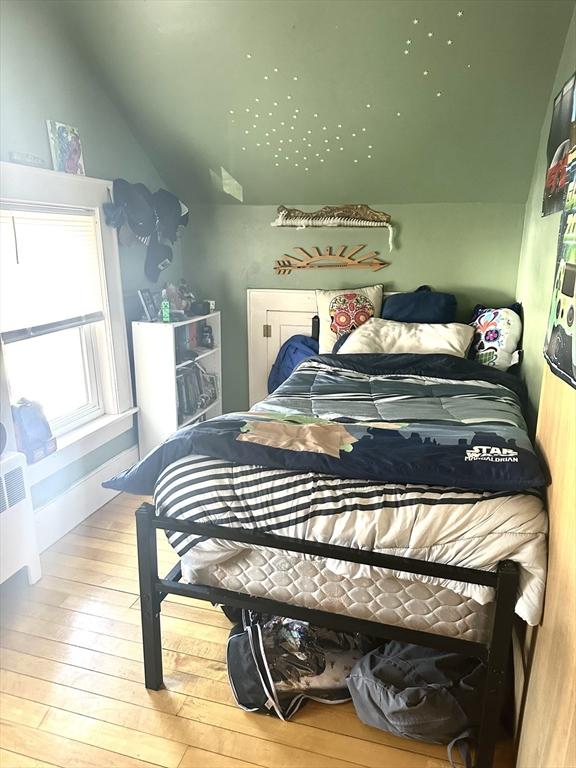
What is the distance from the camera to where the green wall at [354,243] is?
11.0ft

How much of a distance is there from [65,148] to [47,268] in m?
0.55

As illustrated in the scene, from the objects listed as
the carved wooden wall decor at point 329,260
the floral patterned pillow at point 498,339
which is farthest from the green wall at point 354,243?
the floral patterned pillow at point 498,339

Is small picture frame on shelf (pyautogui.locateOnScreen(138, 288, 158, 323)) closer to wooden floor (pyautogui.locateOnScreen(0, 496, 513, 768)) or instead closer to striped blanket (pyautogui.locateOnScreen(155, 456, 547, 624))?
wooden floor (pyautogui.locateOnScreen(0, 496, 513, 768))

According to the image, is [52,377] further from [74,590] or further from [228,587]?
→ [228,587]

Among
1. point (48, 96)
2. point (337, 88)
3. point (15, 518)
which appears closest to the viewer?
point (15, 518)

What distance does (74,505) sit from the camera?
267 cm

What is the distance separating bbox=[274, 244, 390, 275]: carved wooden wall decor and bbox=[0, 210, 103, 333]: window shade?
1326 mm

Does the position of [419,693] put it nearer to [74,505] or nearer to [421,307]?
[74,505]

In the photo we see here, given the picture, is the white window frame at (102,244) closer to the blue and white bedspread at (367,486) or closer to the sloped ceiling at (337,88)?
the sloped ceiling at (337,88)

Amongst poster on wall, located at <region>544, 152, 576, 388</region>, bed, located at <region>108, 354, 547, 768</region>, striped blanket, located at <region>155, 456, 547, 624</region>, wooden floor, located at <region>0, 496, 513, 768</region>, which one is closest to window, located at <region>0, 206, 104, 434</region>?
wooden floor, located at <region>0, 496, 513, 768</region>

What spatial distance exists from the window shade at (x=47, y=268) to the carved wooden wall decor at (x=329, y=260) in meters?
1.33

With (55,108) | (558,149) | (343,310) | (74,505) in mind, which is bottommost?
(74,505)

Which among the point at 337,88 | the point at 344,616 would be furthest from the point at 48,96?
the point at 344,616

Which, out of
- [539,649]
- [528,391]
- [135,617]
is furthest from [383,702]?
[528,391]
